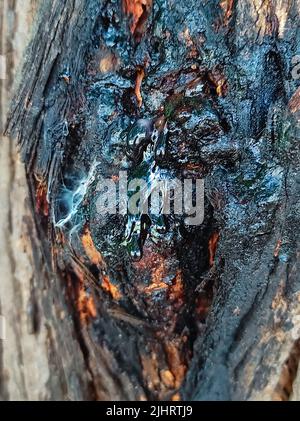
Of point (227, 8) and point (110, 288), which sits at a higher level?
point (227, 8)

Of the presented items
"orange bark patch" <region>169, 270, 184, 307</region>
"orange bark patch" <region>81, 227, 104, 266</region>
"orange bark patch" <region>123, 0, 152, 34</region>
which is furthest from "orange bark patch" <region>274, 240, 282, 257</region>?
"orange bark patch" <region>123, 0, 152, 34</region>

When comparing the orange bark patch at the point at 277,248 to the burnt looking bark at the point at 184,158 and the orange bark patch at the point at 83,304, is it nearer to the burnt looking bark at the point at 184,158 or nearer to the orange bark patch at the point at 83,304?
the burnt looking bark at the point at 184,158

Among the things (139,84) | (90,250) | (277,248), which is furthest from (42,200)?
(277,248)

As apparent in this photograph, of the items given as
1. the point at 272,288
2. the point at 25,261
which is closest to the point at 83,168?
the point at 25,261

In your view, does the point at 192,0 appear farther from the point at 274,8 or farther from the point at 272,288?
the point at 272,288

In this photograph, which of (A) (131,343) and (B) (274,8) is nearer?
(B) (274,8)

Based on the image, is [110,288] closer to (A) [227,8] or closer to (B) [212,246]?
(B) [212,246]
